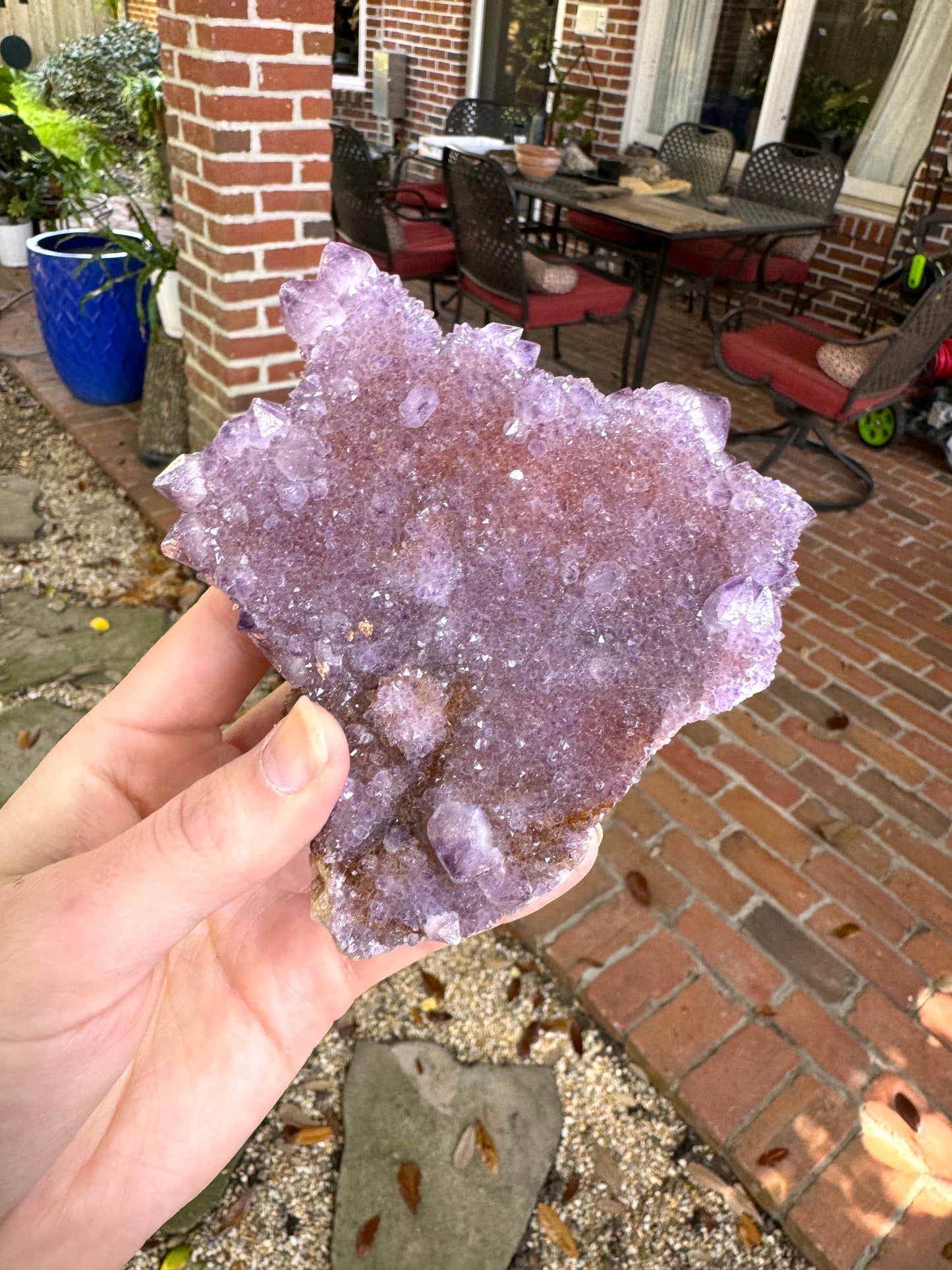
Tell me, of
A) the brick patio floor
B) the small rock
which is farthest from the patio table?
the small rock

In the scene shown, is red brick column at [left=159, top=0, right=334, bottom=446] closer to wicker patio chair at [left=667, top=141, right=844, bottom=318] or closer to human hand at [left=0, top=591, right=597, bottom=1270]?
human hand at [left=0, top=591, right=597, bottom=1270]

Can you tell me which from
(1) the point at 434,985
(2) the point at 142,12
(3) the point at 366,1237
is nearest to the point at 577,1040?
(1) the point at 434,985

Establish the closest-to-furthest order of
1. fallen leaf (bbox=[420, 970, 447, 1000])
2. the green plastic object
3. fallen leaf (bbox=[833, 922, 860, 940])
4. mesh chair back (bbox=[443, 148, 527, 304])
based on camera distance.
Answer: fallen leaf (bbox=[420, 970, 447, 1000]) → fallen leaf (bbox=[833, 922, 860, 940]) → mesh chair back (bbox=[443, 148, 527, 304]) → the green plastic object

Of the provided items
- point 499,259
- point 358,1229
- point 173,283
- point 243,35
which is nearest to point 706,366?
point 499,259

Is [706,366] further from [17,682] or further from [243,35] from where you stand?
[17,682]

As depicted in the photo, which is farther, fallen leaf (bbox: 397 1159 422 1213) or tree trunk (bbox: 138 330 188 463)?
tree trunk (bbox: 138 330 188 463)

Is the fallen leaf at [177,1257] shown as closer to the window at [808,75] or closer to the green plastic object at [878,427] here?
the green plastic object at [878,427]
